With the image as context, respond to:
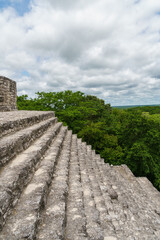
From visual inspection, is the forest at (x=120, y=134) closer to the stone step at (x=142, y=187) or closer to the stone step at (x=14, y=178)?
the stone step at (x=142, y=187)

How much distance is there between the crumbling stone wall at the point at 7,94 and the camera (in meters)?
7.33

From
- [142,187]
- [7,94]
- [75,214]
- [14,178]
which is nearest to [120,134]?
[142,187]

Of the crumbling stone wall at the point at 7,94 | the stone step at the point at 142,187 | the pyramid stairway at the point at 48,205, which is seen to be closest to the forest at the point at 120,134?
the stone step at the point at 142,187

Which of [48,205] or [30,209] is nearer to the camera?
[30,209]

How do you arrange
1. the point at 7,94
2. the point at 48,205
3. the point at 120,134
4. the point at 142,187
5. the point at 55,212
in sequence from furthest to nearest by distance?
the point at 120,134, the point at 7,94, the point at 142,187, the point at 48,205, the point at 55,212

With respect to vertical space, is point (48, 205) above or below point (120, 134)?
above

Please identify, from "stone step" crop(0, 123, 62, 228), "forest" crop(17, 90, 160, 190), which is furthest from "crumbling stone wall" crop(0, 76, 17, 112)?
"stone step" crop(0, 123, 62, 228)

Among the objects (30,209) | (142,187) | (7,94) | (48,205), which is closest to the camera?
(30,209)

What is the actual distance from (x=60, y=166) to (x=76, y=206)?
114cm

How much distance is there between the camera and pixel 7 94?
7.63m

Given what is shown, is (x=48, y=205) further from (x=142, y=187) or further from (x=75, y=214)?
(x=142, y=187)

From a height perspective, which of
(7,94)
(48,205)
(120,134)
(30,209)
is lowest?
(120,134)

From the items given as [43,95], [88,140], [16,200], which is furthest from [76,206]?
[43,95]

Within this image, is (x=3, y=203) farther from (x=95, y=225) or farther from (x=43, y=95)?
(x=43, y=95)
